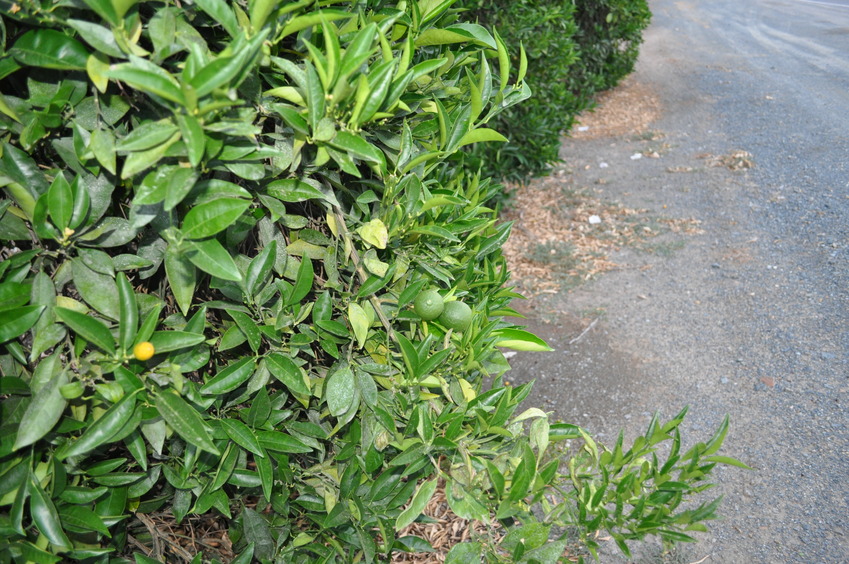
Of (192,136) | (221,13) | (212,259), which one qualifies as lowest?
(212,259)

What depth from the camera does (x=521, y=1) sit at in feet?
17.7

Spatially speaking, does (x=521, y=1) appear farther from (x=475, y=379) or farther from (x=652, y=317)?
(x=475, y=379)

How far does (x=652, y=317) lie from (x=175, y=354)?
12.5ft

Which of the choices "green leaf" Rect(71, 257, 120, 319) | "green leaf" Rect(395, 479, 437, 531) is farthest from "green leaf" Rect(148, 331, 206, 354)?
"green leaf" Rect(395, 479, 437, 531)

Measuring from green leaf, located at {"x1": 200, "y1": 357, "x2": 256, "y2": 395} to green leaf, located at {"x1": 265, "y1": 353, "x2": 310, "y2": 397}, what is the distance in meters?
0.05

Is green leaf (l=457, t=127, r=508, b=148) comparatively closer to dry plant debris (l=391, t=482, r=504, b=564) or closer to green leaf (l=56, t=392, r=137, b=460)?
green leaf (l=56, t=392, r=137, b=460)

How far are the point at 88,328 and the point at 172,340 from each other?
147 millimetres

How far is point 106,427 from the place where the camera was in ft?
3.72

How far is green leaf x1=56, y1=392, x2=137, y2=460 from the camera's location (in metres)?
1.11

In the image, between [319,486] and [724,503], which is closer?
[319,486]

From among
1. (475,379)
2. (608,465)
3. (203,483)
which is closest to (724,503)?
(608,465)

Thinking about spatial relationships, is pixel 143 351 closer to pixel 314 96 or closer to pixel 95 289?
pixel 95 289

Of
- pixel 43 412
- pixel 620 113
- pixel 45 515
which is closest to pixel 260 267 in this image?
pixel 43 412

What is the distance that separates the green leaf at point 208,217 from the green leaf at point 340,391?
1.70ft
